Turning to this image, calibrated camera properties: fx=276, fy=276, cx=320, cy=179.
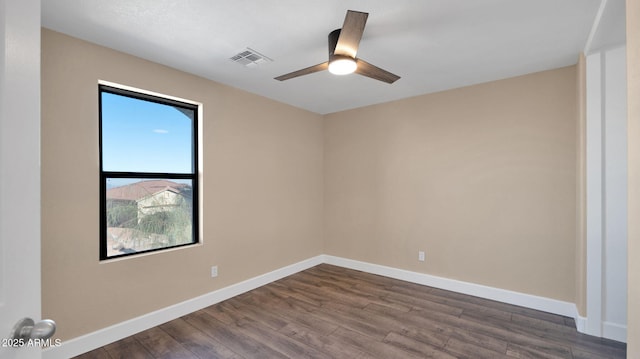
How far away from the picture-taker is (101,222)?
2383 millimetres

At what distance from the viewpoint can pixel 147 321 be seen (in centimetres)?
256

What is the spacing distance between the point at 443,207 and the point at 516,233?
0.80m

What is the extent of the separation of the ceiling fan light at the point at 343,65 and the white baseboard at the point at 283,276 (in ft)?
8.86

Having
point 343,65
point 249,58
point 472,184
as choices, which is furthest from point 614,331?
point 249,58

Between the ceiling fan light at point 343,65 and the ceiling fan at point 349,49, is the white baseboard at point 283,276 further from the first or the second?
the ceiling fan light at point 343,65

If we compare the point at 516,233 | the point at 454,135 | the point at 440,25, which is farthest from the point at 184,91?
the point at 516,233

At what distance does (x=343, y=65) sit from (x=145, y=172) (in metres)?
2.14

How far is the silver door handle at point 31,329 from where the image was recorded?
697 millimetres

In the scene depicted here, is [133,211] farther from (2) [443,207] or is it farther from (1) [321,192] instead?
(2) [443,207]

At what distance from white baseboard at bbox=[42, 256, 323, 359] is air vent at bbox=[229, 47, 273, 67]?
98.1 inches

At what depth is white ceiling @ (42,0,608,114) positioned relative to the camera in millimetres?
1849

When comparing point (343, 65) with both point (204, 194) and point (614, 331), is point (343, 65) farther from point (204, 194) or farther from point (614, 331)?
point (614, 331)

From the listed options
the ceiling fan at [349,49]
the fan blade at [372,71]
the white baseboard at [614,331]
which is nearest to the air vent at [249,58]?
the ceiling fan at [349,49]

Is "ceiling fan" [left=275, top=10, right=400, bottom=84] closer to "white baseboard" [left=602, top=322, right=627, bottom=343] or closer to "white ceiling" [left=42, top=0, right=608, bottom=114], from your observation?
"white ceiling" [left=42, top=0, right=608, bottom=114]
